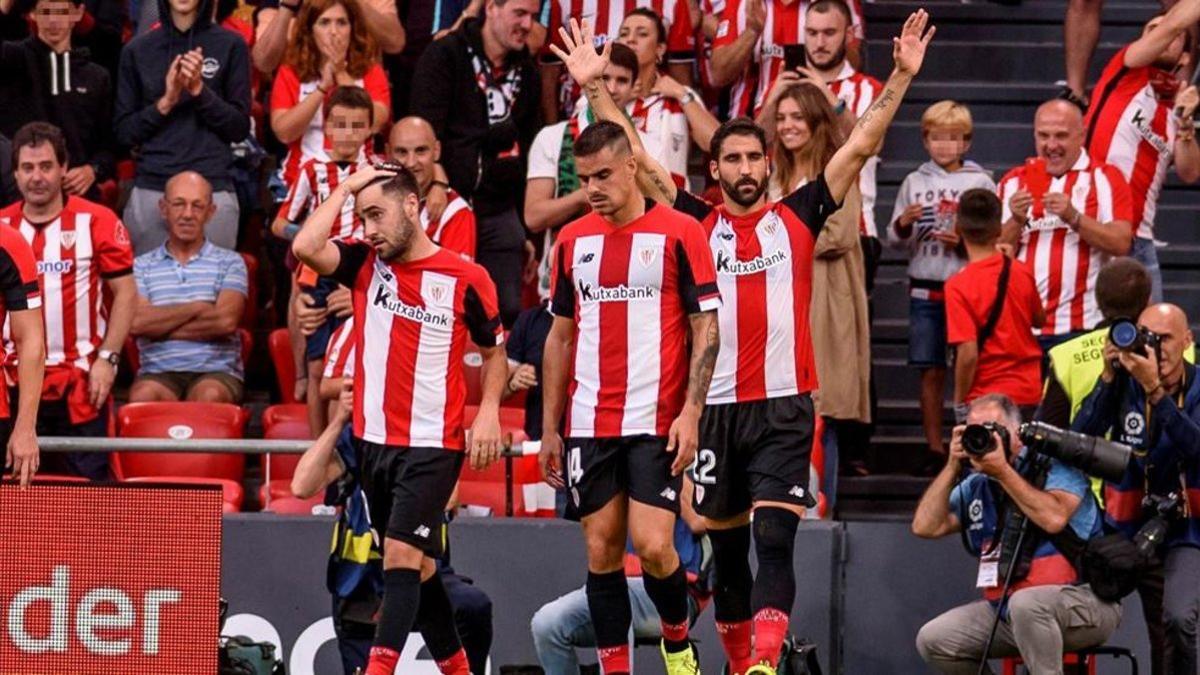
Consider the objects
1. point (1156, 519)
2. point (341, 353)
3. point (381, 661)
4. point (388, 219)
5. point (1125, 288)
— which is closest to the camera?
point (381, 661)

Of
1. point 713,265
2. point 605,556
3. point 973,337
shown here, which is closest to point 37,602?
point 605,556

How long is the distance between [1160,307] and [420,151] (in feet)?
12.8

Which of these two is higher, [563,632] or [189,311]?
[189,311]

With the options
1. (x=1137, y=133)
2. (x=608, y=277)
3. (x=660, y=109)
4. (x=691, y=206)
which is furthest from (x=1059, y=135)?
(x=608, y=277)

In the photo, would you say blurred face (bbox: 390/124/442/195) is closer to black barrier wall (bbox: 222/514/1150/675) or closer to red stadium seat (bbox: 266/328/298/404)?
red stadium seat (bbox: 266/328/298/404)

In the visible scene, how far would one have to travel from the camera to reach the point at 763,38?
1341 cm

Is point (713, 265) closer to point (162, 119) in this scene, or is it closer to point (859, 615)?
point (859, 615)

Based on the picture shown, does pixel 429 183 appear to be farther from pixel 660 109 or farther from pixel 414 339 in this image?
pixel 414 339

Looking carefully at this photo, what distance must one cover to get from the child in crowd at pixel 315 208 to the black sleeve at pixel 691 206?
8.33 feet

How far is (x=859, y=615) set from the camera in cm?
1131

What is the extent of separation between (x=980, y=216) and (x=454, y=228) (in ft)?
8.54

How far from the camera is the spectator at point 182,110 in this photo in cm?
1312

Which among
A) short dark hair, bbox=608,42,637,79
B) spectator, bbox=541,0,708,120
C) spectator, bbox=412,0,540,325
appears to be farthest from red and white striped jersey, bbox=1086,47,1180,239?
spectator, bbox=412,0,540,325

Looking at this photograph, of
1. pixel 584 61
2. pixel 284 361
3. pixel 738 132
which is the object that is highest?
pixel 584 61
